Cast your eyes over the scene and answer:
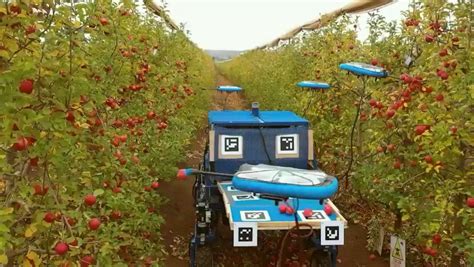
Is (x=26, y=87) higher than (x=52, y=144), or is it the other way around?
(x=26, y=87)

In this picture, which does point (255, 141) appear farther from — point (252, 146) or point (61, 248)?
point (61, 248)

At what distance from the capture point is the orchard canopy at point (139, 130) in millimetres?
2494

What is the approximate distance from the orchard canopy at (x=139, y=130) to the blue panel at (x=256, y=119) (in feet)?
2.74

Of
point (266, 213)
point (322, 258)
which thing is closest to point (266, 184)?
point (266, 213)

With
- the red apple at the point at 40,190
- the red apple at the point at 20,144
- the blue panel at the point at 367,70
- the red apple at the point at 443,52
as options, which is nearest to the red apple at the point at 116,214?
the red apple at the point at 40,190

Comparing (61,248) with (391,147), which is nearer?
(61,248)

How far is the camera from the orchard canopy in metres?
2.49

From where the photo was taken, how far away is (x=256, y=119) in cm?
557

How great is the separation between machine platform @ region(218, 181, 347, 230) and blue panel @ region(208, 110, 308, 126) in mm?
903

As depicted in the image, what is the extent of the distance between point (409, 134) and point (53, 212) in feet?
11.2

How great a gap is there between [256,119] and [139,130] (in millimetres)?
1326

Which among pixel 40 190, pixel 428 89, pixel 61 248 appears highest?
pixel 428 89

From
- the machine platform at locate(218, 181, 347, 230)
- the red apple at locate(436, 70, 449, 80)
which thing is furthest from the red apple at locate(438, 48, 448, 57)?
the machine platform at locate(218, 181, 347, 230)

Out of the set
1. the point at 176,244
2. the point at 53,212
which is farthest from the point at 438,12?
the point at 176,244
